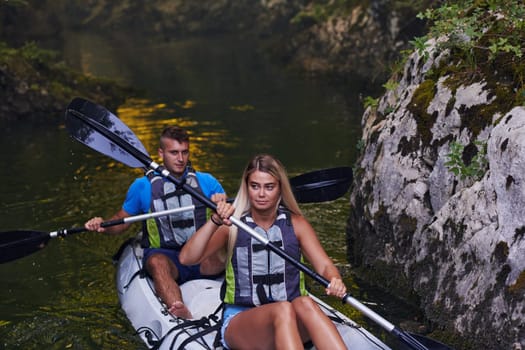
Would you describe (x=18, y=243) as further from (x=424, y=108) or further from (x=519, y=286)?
(x=519, y=286)

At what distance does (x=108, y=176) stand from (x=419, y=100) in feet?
18.5

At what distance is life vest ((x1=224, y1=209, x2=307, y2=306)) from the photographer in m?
4.43

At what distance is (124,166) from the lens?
11.1 m

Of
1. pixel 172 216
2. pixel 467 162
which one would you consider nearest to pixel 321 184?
pixel 467 162

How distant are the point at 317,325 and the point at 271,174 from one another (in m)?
0.86

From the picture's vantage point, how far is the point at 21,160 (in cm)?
1183

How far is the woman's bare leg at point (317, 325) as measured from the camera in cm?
397

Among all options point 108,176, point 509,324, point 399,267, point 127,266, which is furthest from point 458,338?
point 108,176

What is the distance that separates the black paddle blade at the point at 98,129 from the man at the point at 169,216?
0.84ft

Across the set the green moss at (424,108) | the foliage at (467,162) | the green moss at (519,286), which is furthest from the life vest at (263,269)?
the green moss at (424,108)

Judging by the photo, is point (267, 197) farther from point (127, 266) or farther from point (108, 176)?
point (108, 176)

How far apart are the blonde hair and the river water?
156 cm

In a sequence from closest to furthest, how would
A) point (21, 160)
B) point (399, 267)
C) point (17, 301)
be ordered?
point (399, 267) < point (17, 301) < point (21, 160)

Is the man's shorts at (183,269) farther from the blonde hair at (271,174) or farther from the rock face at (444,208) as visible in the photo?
the rock face at (444,208)
